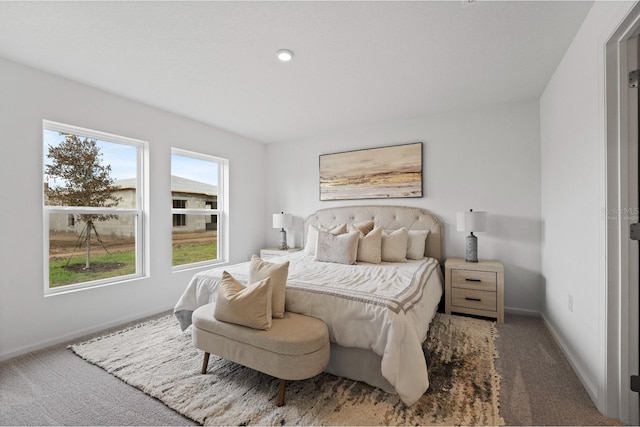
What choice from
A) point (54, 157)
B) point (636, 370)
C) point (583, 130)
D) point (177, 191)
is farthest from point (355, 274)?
point (54, 157)

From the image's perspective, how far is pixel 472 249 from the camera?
3.37m

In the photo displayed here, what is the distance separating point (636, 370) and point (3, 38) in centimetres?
457

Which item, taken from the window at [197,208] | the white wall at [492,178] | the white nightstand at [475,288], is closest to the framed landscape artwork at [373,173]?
the white wall at [492,178]

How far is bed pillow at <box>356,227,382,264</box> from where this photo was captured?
326 centimetres

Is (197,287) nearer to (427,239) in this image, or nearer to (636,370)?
(427,239)

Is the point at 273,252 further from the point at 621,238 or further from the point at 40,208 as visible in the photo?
the point at 621,238

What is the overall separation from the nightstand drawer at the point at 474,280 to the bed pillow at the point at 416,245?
42 centimetres

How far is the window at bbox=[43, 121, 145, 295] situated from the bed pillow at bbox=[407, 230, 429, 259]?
10.5ft

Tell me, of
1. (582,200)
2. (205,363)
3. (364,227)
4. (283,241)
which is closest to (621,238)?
(582,200)

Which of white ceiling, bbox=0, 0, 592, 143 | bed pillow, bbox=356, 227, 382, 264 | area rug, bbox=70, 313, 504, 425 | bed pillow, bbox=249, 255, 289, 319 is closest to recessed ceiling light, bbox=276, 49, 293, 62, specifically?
white ceiling, bbox=0, 0, 592, 143

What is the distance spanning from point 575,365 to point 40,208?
450 centimetres

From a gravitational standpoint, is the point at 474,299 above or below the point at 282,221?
below

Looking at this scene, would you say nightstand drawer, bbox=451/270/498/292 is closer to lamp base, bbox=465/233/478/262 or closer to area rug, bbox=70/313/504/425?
lamp base, bbox=465/233/478/262

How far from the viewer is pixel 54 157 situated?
281 centimetres
